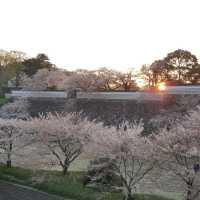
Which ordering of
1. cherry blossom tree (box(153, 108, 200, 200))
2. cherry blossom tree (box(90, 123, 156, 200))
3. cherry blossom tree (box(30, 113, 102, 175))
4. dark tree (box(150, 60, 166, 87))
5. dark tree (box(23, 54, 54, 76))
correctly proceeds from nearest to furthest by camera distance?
cherry blossom tree (box(153, 108, 200, 200)), cherry blossom tree (box(90, 123, 156, 200)), cherry blossom tree (box(30, 113, 102, 175)), dark tree (box(150, 60, 166, 87)), dark tree (box(23, 54, 54, 76))

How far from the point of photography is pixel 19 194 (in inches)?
618

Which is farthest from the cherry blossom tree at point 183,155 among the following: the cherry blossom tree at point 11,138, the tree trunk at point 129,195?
the cherry blossom tree at point 11,138

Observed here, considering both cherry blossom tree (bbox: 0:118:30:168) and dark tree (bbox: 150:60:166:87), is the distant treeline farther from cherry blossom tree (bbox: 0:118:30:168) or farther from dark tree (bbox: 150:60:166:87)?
cherry blossom tree (bbox: 0:118:30:168)

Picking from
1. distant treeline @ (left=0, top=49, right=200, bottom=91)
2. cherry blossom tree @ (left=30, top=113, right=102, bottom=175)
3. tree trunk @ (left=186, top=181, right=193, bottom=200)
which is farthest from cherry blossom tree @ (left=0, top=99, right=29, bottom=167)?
distant treeline @ (left=0, top=49, right=200, bottom=91)

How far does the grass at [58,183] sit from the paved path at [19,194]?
1.14ft

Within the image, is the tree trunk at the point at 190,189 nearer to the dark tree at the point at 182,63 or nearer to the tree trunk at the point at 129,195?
the tree trunk at the point at 129,195

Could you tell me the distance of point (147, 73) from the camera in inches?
1676

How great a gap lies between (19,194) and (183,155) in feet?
21.0

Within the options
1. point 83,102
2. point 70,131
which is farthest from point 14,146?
point 83,102

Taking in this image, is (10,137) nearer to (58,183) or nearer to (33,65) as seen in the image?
(58,183)

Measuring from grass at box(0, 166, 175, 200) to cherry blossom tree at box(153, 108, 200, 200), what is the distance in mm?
1781

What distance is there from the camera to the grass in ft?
47.0

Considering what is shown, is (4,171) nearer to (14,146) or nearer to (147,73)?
(14,146)

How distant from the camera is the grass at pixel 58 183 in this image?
14.3 meters
